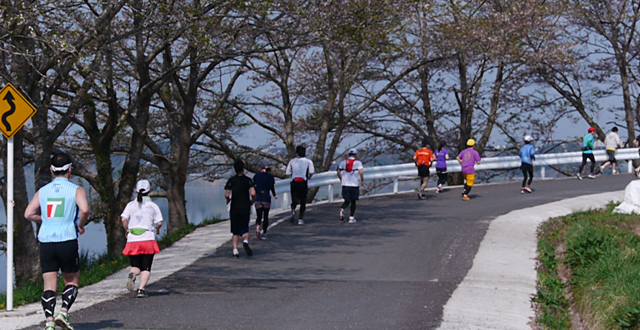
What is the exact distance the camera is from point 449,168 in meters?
25.3

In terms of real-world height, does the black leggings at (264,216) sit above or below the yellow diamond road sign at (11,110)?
below

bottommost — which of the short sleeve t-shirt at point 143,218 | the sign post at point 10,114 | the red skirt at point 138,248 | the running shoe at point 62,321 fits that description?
the running shoe at point 62,321

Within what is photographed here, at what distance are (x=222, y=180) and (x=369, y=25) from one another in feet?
52.0

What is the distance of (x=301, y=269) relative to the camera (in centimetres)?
1209

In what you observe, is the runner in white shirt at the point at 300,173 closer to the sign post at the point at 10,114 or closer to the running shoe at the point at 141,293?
the running shoe at the point at 141,293

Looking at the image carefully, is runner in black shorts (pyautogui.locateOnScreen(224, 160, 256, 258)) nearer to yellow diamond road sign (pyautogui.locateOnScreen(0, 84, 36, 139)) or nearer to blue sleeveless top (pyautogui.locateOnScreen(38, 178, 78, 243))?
yellow diamond road sign (pyautogui.locateOnScreen(0, 84, 36, 139))

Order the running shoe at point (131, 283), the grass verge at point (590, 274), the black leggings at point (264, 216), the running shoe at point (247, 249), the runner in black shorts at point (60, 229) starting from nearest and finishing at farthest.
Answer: the runner in black shorts at point (60, 229), the grass verge at point (590, 274), the running shoe at point (131, 283), the running shoe at point (247, 249), the black leggings at point (264, 216)

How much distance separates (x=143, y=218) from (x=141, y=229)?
147mm

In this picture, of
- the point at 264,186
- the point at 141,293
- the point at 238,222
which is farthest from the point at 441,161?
the point at 141,293

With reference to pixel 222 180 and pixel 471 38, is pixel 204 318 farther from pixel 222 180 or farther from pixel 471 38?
pixel 222 180

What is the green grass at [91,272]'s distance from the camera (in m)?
10.0

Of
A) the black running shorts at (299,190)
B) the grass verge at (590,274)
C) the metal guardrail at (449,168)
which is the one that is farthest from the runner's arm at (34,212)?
the metal guardrail at (449,168)

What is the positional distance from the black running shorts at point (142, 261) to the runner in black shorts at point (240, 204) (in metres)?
3.39

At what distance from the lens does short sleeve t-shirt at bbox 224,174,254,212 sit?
13.4 metres
